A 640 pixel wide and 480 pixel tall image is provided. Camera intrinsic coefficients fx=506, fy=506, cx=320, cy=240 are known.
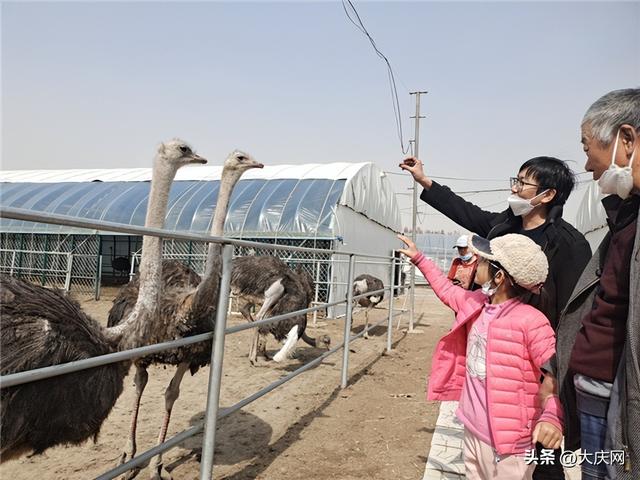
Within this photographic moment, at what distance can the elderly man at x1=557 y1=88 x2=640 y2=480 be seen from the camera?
1231 mm

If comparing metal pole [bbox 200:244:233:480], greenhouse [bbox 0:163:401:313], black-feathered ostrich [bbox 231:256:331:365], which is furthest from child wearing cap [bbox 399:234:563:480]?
greenhouse [bbox 0:163:401:313]

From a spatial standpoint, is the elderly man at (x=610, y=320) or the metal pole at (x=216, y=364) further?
the metal pole at (x=216, y=364)

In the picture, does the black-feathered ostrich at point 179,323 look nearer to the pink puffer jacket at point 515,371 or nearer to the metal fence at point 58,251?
the pink puffer jacket at point 515,371

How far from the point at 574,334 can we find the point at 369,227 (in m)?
14.1

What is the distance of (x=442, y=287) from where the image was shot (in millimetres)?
2242

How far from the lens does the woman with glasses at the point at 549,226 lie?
1.98 metres

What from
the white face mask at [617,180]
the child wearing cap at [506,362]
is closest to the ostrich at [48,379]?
the child wearing cap at [506,362]

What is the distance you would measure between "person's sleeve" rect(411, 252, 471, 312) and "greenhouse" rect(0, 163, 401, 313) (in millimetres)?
8098

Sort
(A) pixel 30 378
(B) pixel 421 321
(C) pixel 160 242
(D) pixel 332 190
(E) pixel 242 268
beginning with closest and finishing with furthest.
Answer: (A) pixel 30 378
(C) pixel 160 242
(E) pixel 242 268
(B) pixel 421 321
(D) pixel 332 190

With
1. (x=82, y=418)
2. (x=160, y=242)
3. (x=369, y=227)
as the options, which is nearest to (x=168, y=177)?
(x=160, y=242)

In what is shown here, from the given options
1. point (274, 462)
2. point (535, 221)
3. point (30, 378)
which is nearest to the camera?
point (30, 378)

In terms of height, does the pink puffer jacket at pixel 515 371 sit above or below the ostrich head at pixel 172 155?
below

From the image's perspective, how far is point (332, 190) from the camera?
43.3ft

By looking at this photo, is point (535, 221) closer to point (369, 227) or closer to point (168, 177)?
point (168, 177)
